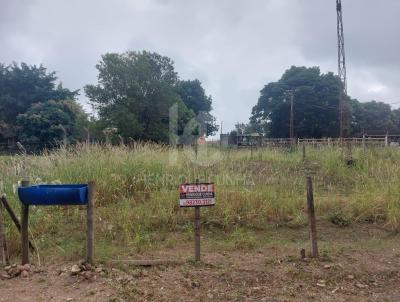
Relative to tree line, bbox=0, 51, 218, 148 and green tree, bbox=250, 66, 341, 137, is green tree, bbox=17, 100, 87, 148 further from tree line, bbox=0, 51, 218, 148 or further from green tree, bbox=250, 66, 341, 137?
green tree, bbox=250, 66, 341, 137

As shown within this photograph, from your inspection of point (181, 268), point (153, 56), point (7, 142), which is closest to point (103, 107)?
point (153, 56)

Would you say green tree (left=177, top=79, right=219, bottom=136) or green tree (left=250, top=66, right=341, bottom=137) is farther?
green tree (left=177, top=79, right=219, bottom=136)

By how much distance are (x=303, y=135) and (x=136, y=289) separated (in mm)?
32607

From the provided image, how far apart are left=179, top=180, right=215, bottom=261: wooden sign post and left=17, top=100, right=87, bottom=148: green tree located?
2123 centimetres

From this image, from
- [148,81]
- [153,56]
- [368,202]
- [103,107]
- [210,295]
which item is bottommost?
[210,295]

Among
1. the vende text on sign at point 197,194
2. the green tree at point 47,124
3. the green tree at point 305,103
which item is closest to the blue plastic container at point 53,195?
the vende text on sign at point 197,194

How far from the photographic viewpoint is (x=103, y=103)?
2669cm

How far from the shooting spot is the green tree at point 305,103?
108 feet

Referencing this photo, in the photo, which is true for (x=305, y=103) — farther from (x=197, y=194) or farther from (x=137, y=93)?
(x=197, y=194)

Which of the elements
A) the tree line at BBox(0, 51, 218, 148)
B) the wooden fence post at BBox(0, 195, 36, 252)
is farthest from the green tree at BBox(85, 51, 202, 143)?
the wooden fence post at BBox(0, 195, 36, 252)

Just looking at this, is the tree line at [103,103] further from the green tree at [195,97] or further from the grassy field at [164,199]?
the grassy field at [164,199]

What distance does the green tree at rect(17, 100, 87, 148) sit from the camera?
24.0 meters

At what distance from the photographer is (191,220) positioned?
5043 mm

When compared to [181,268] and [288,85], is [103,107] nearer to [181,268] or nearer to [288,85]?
[288,85]
